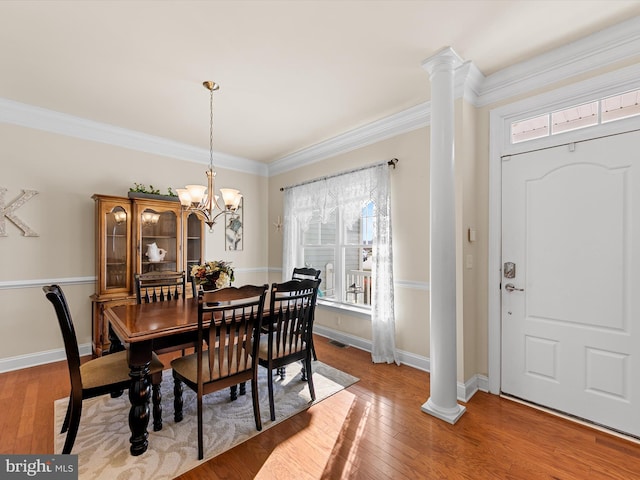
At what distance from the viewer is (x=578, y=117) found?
229 cm

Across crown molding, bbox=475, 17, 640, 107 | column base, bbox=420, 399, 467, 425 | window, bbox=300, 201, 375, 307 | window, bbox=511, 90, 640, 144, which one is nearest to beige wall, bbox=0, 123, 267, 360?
window, bbox=300, 201, 375, 307

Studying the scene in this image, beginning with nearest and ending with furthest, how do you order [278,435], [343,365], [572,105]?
[278,435] < [572,105] < [343,365]

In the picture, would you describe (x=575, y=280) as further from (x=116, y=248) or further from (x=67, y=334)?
(x=116, y=248)

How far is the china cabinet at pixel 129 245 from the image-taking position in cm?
345

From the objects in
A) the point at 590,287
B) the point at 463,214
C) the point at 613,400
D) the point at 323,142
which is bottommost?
the point at 613,400

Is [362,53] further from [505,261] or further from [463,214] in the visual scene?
[505,261]

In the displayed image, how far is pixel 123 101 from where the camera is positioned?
3062mm

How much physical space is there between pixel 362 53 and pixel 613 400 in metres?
3.17

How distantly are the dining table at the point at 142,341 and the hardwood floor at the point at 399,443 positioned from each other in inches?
18.2

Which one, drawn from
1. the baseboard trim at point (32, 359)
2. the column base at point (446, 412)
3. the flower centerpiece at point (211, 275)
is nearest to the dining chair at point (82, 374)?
the flower centerpiece at point (211, 275)

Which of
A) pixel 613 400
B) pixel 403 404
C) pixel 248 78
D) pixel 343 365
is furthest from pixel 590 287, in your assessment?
pixel 248 78

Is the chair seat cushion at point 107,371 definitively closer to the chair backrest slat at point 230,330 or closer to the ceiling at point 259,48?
the chair backrest slat at point 230,330

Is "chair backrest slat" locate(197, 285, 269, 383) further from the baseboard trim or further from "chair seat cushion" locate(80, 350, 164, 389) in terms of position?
the baseboard trim

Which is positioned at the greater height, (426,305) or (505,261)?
(505,261)
